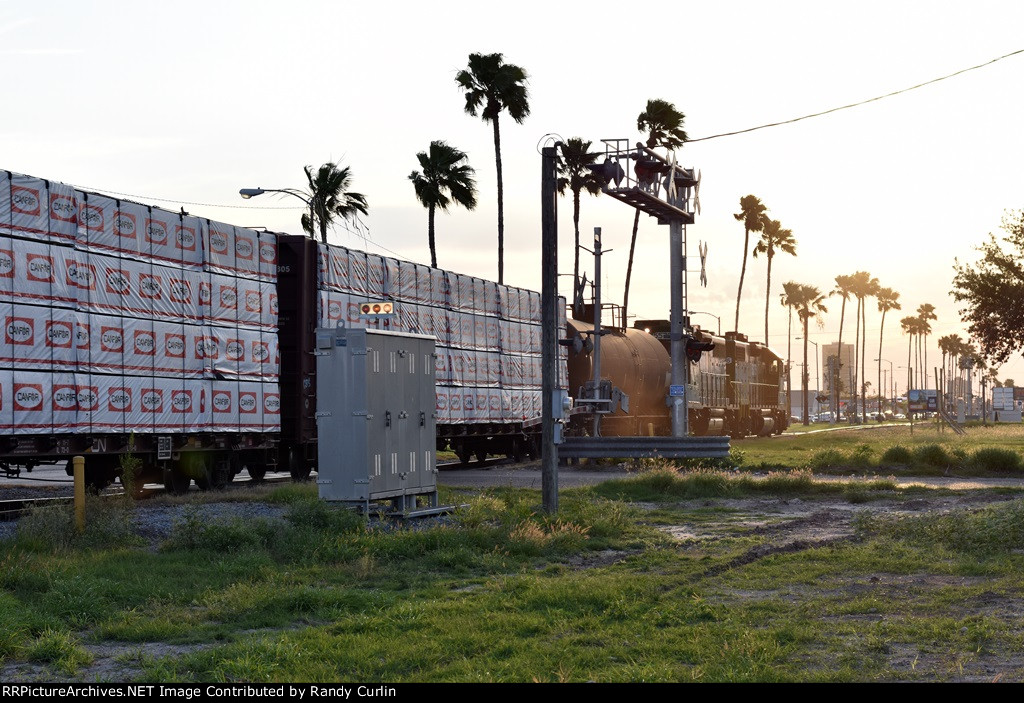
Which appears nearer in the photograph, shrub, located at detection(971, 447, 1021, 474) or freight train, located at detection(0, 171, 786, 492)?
freight train, located at detection(0, 171, 786, 492)

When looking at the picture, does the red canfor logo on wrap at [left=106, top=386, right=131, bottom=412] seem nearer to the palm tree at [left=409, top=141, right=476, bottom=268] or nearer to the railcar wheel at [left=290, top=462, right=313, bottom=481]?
the railcar wheel at [left=290, top=462, right=313, bottom=481]

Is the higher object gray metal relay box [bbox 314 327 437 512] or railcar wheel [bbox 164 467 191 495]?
gray metal relay box [bbox 314 327 437 512]

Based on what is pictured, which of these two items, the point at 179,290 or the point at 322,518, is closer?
the point at 322,518

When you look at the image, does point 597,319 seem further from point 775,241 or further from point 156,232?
point 775,241

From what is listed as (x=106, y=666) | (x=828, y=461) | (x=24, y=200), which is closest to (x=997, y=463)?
(x=828, y=461)

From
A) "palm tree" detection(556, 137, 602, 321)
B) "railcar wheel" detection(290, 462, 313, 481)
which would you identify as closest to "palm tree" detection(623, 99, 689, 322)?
"palm tree" detection(556, 137, 602, 321)

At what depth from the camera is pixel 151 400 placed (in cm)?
2066

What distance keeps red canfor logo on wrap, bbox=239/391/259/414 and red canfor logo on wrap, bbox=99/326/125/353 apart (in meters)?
3.46

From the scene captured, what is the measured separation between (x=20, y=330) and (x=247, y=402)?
5884 millimetres

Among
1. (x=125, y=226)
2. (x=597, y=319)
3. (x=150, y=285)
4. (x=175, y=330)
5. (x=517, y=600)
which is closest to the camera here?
(x=517, y=600)

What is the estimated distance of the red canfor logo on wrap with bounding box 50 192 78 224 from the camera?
18594mm

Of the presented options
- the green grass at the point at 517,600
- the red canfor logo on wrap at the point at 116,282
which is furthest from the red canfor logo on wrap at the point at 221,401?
the green grass at the point at 517,600

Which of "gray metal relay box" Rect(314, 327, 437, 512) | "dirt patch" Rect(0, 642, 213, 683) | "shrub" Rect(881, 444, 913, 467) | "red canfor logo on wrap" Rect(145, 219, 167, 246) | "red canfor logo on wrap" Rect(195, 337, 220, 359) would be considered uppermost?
"red canfor logo on wrap" Rect(145, 219, 167, 246)
